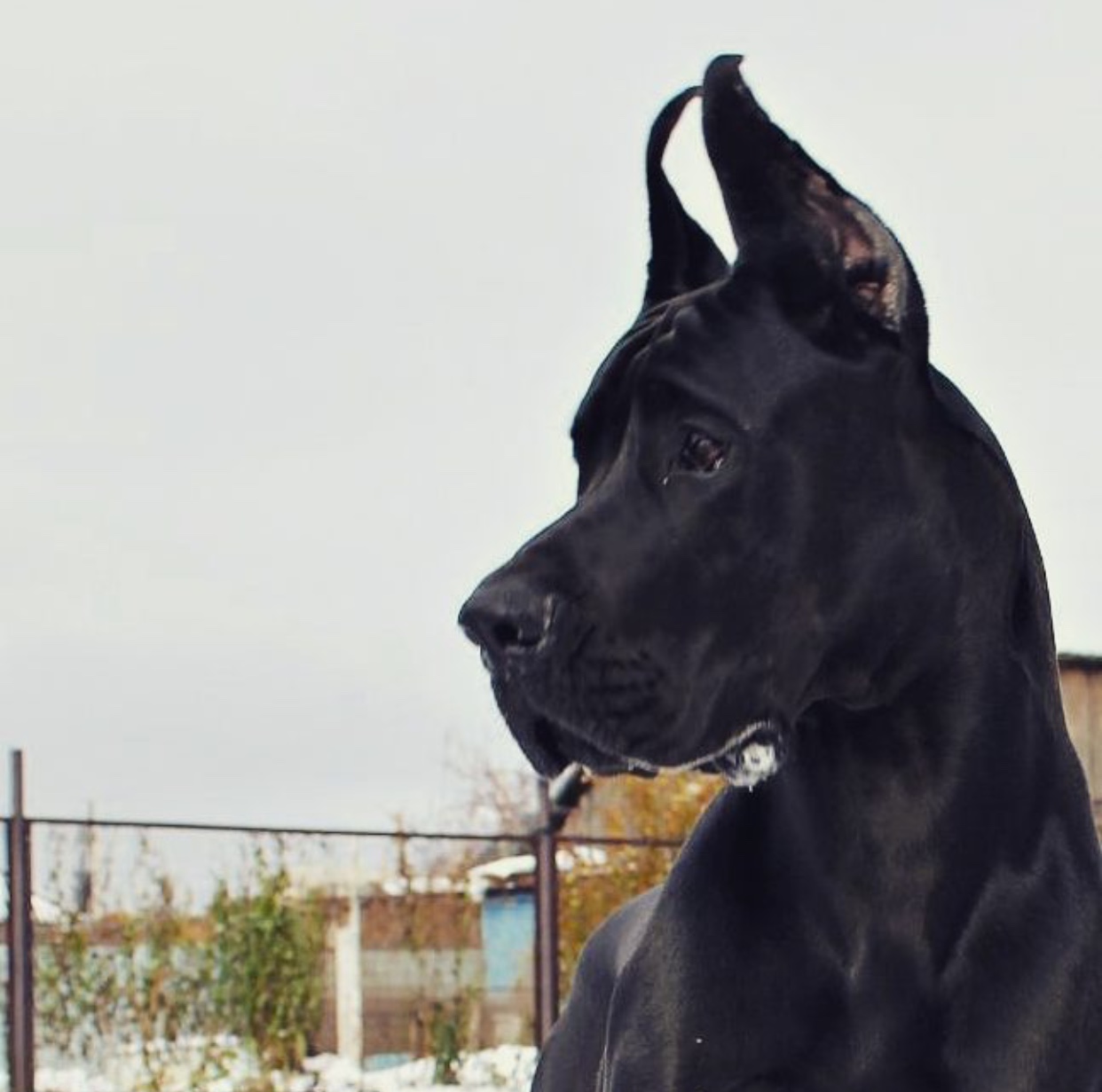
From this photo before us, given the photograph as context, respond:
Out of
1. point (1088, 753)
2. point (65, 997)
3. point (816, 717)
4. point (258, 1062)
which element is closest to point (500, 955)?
point (258, 1062)

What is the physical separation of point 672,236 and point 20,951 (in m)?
7.35

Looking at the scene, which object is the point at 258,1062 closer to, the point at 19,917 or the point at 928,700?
the point at 19,917

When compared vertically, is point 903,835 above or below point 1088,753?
below

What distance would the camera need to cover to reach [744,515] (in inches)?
108

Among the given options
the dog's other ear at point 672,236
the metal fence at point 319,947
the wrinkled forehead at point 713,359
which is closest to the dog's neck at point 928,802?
the wrinkled forehead at point 713,359

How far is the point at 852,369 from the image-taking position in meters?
2.86

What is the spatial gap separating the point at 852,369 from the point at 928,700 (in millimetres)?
424

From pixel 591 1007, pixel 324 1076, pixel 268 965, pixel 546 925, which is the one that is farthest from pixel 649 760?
pixel 324 1076

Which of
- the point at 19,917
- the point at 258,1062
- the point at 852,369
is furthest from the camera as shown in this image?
the point at 258,1062

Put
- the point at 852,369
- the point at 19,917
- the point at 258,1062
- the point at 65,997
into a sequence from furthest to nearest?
the point at 258,1062 < the point at 65,997 < the point at 19,917 < the point at 852,369

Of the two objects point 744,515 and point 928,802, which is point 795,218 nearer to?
point 744,515

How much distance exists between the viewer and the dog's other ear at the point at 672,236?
10.9 ft

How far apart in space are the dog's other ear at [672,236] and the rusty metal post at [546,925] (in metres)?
8.28

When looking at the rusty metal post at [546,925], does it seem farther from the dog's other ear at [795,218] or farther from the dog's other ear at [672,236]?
the dog's other ear at [795,218]
